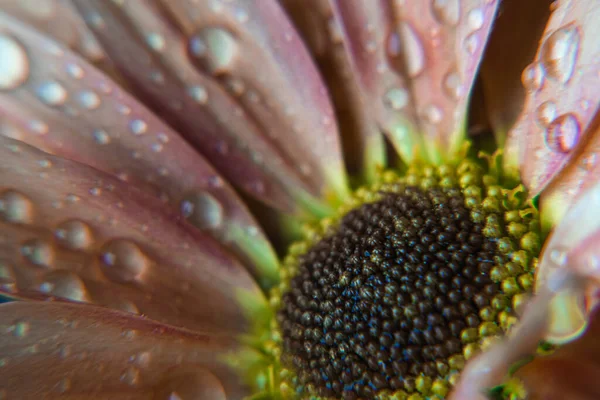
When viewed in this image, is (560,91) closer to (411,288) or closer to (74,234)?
(411,288)

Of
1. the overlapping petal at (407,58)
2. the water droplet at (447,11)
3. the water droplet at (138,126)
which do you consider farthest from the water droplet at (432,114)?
the water droplet at (138,126)

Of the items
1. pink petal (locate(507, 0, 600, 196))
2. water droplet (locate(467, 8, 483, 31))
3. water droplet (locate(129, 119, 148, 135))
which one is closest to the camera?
pink petal (locate(507, 0, 600, 196))

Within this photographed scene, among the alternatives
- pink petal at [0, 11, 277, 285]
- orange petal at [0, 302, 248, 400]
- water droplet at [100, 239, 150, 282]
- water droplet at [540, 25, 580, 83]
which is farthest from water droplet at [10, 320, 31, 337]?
water droplet at [540, 25, 580, 83]

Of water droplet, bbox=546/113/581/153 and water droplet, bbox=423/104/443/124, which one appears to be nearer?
water droplet, bbox=546/113/581/153

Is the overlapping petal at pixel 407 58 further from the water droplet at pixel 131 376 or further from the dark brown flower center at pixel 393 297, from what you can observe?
the water droplet at pixel 131 376

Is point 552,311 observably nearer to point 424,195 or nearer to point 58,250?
point 424,195

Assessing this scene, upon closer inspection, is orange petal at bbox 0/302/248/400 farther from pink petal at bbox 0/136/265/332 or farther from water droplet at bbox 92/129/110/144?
water droplet at bbox 92/129/110/144

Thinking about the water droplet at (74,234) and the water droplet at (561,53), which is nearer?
the water droplet at (561,53)

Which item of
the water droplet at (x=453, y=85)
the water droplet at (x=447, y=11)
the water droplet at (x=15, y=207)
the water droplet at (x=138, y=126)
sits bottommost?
the water droplet at (x=453, y=85)
